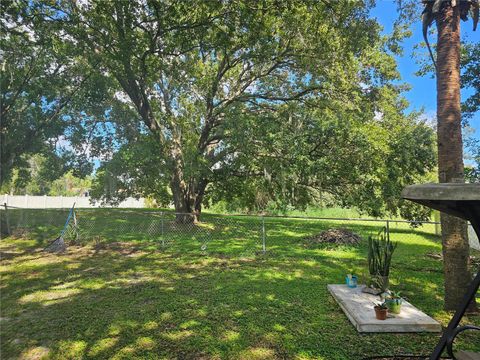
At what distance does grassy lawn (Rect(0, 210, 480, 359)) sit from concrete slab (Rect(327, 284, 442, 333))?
0.34 feet

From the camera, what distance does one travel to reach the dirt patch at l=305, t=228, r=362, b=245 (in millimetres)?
9953

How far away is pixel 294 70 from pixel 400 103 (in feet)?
17.6

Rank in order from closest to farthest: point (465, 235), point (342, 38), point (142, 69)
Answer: point (465, 235), point (342, 38), point (142, 69)

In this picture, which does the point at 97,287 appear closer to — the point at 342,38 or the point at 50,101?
the point at 342,38

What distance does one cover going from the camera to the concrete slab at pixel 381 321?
368cm

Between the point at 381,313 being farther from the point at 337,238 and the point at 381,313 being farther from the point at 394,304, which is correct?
the point at 337,238

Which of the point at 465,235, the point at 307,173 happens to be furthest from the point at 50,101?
the point at 465,235

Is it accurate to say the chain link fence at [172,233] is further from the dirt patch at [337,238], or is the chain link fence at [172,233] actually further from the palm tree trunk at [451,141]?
the palm tree trunk at [451,141]

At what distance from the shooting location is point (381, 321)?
147 inches

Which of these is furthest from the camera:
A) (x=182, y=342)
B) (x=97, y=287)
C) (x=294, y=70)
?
(x=294, y=70)

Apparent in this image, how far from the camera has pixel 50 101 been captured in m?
13.8

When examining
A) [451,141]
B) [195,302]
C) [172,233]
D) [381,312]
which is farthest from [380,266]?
[172,233]

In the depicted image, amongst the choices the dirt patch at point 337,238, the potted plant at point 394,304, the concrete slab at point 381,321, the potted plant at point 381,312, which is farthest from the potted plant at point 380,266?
the dirt patch at point 337,238

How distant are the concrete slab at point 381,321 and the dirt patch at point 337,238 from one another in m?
5.51
